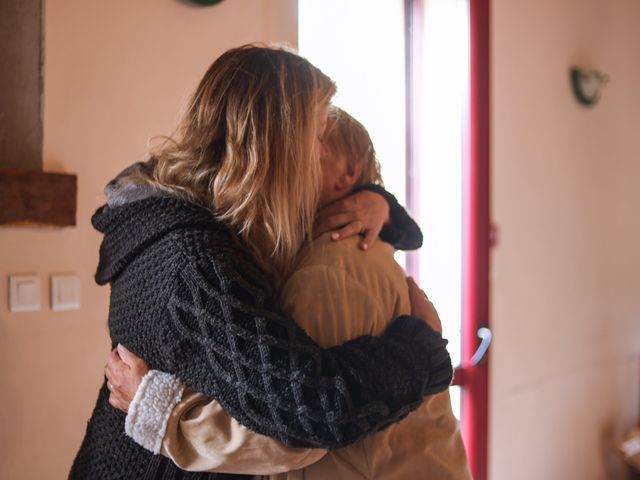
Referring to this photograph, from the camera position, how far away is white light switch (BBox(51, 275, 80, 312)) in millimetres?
1284

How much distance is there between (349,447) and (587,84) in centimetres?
234

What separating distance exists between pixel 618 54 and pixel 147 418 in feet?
9.74

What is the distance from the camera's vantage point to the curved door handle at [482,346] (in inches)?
80.5

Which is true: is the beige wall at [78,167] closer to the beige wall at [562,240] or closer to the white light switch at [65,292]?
the white light switch at [65,292]

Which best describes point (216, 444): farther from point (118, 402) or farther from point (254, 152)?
point (254, 152)

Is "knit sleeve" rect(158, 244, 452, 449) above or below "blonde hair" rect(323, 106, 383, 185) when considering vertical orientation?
below

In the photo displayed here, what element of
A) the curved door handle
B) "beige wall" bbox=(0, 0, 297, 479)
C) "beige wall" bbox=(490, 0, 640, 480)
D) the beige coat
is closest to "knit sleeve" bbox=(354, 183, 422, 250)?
the beige coat

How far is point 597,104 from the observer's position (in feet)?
9.29

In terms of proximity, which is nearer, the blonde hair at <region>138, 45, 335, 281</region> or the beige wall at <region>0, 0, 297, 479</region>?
the blonde hair at <region>138, 45, 335, 281</region>

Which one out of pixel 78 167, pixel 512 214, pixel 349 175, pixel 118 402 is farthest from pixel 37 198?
pixel 512 214

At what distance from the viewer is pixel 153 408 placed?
80 centimetres

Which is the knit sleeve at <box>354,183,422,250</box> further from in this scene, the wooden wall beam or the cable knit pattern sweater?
the wooden wall beam

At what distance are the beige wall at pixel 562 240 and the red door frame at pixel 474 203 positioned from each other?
0.73 ft

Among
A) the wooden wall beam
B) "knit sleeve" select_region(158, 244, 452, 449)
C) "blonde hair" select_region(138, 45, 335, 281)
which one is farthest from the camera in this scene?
the wooden wall beam
